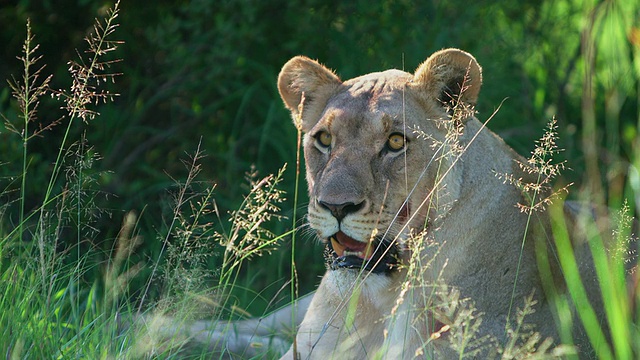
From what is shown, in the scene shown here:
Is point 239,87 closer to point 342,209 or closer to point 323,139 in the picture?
point 323,139

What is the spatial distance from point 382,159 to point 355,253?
1.09ft

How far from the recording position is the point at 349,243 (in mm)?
3117

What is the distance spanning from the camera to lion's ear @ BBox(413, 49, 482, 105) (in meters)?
3.29

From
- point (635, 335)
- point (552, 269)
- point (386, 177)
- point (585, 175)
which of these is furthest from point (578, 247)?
point (585, 175)

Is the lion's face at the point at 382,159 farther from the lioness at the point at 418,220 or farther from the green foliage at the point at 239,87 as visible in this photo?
the green foliage at the point at 239,87

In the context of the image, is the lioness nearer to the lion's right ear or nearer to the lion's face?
the lion's face

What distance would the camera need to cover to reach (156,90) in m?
5.59

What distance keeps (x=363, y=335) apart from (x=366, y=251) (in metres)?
0.39

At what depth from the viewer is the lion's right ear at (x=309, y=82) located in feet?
12.0

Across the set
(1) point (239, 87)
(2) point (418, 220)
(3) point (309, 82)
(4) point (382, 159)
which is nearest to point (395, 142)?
(4) point (382, 159)

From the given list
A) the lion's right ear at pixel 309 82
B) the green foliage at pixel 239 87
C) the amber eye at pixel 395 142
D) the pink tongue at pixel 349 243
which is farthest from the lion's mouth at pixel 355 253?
the green foliage at pixel 239 87

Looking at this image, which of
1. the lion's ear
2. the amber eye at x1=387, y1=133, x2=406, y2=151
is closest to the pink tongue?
the amber eye at x1=387, y1=133, x2=406, y2=151

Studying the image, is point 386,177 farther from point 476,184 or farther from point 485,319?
point 485,319

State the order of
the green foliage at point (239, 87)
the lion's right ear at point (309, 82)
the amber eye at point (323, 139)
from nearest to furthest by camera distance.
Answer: the amber eye at point (323, 139)
the lion's right ear at point (309, 82)
the green foliage at point (239, 87)
